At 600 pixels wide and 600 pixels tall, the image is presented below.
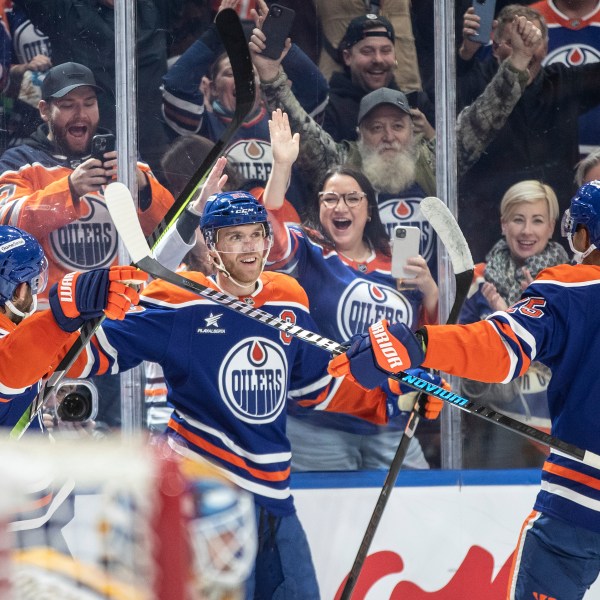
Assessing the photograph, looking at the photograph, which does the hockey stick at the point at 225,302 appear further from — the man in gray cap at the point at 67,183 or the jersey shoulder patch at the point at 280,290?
the man in gray cap at the point at 67,183

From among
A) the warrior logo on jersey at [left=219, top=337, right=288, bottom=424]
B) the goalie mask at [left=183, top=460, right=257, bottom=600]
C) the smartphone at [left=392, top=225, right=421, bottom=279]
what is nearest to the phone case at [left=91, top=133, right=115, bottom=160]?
the warrior logo on jersey at [left=219, top=337, right=288, bottom=424]

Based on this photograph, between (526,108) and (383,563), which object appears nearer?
(383,563)

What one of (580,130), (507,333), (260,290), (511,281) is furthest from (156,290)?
(580,130)

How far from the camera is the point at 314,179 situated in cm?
366

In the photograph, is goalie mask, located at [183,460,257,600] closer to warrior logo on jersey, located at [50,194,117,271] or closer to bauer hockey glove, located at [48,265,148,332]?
bauer hockey glove, located at [48,265,148,332]

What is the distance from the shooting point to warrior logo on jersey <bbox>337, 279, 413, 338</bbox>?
144 inches

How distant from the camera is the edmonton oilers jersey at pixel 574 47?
3875 mm

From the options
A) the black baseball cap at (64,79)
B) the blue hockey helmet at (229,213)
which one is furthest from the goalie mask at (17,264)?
the black baseball cap at (64,79)

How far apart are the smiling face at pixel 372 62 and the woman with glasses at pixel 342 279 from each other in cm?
31

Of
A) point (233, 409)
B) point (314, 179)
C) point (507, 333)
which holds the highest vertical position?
point (314, 179)

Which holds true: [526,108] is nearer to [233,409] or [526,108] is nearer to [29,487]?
[233,409]

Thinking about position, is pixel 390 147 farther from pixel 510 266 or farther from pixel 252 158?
pixel 510 266

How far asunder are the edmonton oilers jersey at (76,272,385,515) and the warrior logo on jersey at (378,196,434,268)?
90cm

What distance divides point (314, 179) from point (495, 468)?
1.23 m
